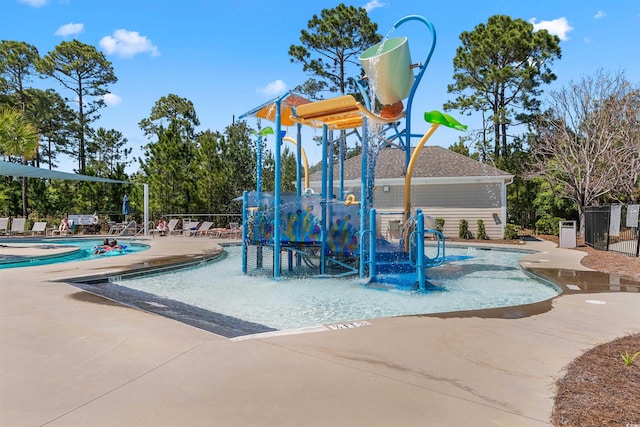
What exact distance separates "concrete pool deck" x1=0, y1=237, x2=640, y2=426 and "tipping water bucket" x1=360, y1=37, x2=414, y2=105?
6593 mm

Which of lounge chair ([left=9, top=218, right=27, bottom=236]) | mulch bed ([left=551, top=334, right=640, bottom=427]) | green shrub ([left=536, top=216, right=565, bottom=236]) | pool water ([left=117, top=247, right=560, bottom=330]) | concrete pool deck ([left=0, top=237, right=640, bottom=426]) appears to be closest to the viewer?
mulch bed ([left=551, top=334, right=640, bottom=427])

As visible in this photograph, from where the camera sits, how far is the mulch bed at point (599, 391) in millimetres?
2676

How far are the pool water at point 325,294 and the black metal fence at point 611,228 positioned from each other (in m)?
4.45

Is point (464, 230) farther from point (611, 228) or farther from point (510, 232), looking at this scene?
point (611, 228)

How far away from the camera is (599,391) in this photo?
3.10m

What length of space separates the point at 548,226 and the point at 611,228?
10828 mm

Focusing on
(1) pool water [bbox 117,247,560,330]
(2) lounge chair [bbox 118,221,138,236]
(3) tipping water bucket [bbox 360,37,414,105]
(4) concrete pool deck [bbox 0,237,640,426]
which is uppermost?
(3) tipping water bucket [bbox 360,37,414,105]

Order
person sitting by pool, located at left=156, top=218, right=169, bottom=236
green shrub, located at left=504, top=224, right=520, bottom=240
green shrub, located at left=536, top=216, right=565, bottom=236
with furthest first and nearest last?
green shrub, located at left=536, top=216, right=565, bottom=236
person sitting by pool, located at left=156, top=218, right=169, bottom=236
green shrub, located at left=504, top=224, right=520, bottom=240

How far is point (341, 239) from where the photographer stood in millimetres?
10344

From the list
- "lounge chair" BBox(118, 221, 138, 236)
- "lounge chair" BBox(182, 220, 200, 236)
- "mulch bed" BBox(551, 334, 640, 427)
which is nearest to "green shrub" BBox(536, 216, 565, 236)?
"lounge chair" BBox(182, 220, 200, 236)

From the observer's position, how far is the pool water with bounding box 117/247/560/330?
6.84m

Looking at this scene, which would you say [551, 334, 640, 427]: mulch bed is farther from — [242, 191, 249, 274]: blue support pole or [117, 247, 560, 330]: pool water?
[242, 191, 249, 274]: blue support pole

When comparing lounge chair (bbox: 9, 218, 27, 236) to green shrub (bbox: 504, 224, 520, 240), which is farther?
lounge chair (bbox: 9, 218, 27, 236)

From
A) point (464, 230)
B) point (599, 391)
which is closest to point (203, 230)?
point (464, 230)
